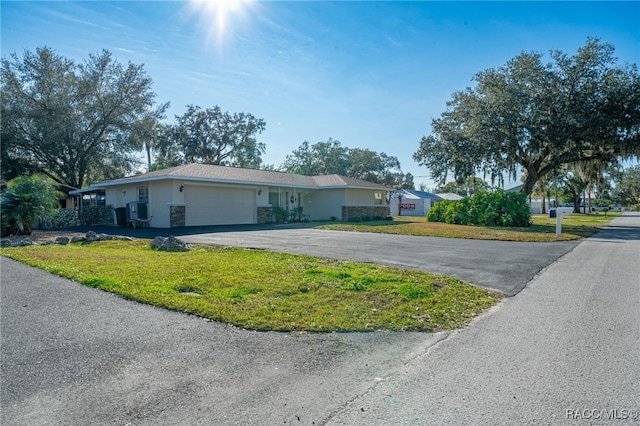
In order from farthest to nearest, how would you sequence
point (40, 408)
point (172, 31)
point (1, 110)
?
point (1, 110) < point (172, 31) < point (40, 408)

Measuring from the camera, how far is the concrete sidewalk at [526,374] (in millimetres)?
2473

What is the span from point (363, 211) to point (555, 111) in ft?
43.3

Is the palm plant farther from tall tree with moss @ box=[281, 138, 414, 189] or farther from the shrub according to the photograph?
tall tree with moss @ box=[281, 138, 414, 189]

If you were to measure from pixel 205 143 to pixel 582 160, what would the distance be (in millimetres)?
33152

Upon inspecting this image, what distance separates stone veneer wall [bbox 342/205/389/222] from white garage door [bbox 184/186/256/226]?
690cm

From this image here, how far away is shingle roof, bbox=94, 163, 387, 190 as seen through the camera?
18531 millimetres

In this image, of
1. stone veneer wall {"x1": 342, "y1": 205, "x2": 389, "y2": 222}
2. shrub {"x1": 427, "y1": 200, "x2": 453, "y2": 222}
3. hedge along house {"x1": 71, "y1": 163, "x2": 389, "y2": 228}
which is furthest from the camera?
stone veneer wall {"x1": 342, "y1": 205, "x2": 389, "y2": 222}

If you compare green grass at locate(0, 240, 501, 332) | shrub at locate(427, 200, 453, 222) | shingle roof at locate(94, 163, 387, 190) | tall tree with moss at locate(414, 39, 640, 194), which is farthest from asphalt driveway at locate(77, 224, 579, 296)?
shrub at locate(427, 200, 453, 222)

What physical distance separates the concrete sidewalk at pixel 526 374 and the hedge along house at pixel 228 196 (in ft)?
53.3

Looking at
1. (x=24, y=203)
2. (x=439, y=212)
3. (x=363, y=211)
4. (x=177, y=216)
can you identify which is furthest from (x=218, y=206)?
(x=439, y=212)

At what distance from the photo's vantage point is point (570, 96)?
19.2m

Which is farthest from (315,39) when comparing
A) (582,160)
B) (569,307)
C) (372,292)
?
(582,160)

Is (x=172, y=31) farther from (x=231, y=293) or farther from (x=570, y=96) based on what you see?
(x=570, y=96)

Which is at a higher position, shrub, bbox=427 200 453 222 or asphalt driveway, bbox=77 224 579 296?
shrub, bbox=427 200 453 222
